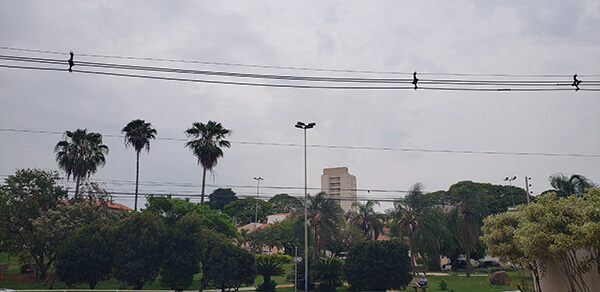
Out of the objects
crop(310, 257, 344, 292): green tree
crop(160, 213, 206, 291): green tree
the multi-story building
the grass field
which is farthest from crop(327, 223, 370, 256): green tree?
the multi-story building

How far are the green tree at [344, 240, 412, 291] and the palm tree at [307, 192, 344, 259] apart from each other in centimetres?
525

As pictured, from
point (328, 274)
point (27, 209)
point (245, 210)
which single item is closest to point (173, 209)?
point (27, 209)

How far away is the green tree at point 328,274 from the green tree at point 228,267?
5.13 meters

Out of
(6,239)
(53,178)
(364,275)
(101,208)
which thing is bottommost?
(364,275)

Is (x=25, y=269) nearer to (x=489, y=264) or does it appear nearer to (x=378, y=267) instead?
(x=378, y=267)

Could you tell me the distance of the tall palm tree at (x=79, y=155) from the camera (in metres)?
41.3

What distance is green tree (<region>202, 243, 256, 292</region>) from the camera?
30797 mm

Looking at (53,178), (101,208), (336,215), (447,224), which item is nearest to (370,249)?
(336,215)

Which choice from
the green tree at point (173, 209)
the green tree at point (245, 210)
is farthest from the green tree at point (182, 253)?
the green tree at point (245, 210)

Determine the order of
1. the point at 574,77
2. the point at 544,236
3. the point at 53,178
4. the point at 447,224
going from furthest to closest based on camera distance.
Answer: the point at 447,224 < the point at 53,178 < the point at 544,236 < the point at 574,77

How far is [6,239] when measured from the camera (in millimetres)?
35375

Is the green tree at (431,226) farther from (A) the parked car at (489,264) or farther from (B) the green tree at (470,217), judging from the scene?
(A) the parked car at (489,264)

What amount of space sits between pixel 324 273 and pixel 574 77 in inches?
996

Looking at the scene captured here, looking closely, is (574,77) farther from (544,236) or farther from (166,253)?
(166,253)
